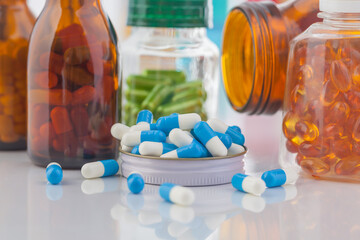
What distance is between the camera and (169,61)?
53.8 inches

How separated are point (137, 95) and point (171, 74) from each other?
0.09 metres

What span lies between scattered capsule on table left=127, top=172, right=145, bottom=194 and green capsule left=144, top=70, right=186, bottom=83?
470mm

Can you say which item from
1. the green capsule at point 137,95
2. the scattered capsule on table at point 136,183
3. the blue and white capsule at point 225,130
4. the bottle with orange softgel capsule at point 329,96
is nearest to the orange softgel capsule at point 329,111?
the bottle with orange softgel capsule at point 329,96

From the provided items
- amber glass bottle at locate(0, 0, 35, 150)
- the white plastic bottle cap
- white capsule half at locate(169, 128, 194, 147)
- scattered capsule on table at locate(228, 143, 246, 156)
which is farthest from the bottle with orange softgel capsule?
amber glass bottle at locate(0, 0, 35, 150)

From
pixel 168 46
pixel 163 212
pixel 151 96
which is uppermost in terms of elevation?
pixel 168 46

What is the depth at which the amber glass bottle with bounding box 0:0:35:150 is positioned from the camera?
1.22 metres

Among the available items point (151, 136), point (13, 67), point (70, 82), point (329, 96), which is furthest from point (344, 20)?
point (13, 67)

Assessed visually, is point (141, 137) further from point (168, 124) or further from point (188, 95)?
point (188, 95)

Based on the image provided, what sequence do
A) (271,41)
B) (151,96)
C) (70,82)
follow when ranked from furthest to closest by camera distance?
1. (151,96)
2. (271,41)
3. (70,82)

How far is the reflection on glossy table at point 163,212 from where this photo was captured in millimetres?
751

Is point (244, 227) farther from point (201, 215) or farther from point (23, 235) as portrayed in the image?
point (23, 235)

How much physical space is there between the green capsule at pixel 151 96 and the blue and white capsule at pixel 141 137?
32cm

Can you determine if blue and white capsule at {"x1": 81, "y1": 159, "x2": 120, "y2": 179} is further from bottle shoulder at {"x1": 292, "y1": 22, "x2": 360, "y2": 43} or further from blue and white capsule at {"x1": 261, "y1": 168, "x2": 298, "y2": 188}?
bottle shoulder at {"x1": 292, "y1": 22, "x2": 360, "y2": 43}

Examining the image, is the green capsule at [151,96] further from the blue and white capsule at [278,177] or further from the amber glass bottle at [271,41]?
the blue and white capsule at [278,177]
